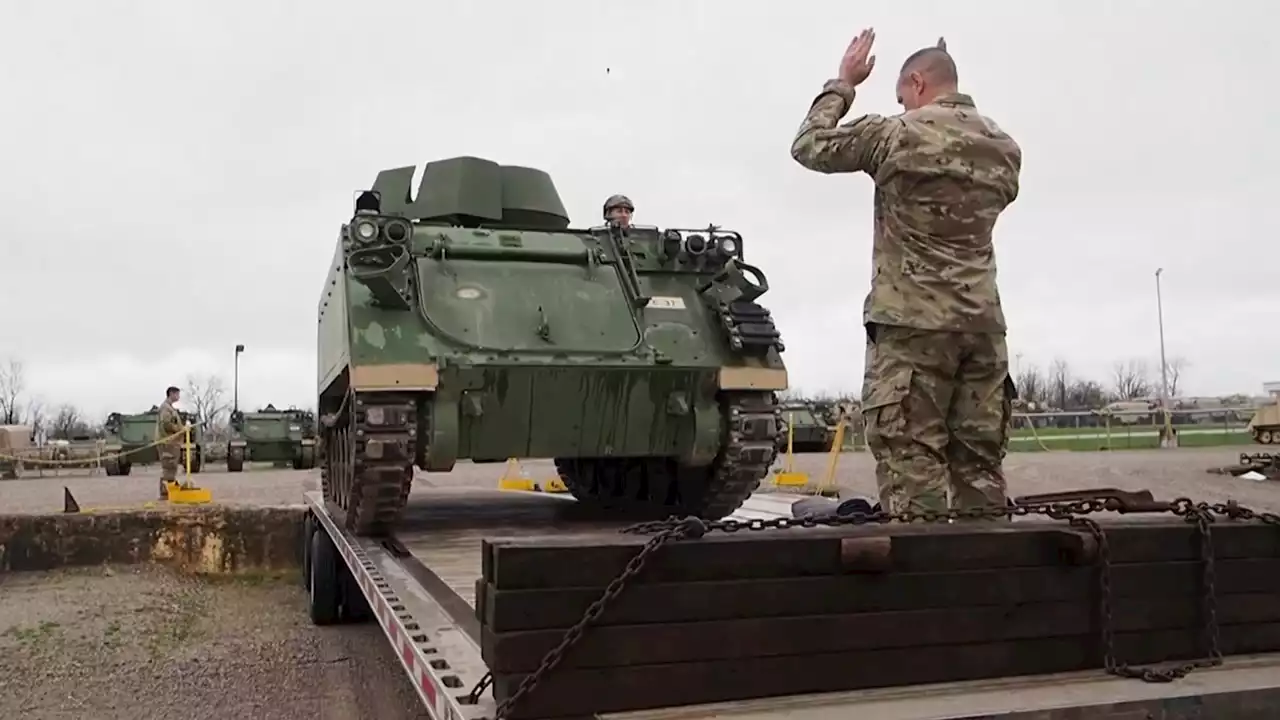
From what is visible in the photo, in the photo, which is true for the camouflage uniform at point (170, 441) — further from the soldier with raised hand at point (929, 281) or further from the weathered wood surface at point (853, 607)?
the weathered wood surface at point (853, 607)

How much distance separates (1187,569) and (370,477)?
183 inches

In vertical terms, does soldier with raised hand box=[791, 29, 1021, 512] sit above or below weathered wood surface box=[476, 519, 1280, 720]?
above

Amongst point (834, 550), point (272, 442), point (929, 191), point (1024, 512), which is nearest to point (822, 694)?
point (834, 550)

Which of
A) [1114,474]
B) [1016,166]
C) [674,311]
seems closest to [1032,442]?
[1114,474]

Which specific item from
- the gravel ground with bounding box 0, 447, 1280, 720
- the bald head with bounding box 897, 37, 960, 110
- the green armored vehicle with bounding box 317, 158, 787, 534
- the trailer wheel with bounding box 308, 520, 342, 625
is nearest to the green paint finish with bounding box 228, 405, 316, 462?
the gravel ground with bounding box 0, 447, 1280, 720

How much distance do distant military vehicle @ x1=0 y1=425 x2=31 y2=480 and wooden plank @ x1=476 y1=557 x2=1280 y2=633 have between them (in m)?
26.1

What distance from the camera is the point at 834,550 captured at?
→ 8.50ft

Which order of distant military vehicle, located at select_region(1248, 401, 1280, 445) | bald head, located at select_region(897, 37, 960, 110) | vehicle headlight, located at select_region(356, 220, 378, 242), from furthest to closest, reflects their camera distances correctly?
distant military vehicle, located at select_region(1248, 401, 1280, 445) < vehicle headlight, located at select_region(356, 220, 378, 242) < bald head, located at select_region(897, 37, 960, 110)

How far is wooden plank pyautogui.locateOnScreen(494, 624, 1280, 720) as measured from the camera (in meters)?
2.43

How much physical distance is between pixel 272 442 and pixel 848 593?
25133 millimetres

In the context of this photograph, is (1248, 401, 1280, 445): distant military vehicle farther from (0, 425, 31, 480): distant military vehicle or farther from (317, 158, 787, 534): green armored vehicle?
(0, 425, 31, 480): distant military vehicle

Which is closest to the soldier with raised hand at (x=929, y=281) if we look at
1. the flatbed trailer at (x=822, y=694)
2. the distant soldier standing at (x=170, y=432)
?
the flatbed trailer at (x=822, y=694)

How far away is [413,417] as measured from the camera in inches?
259

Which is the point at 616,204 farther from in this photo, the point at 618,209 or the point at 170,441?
the point at 170,441
